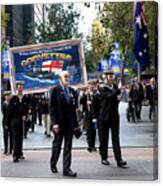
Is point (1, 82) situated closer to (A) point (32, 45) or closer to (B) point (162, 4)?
(A) point (32, 45)

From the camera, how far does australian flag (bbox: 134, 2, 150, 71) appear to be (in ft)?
20.1

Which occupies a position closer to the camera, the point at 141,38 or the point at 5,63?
the point at 141,38

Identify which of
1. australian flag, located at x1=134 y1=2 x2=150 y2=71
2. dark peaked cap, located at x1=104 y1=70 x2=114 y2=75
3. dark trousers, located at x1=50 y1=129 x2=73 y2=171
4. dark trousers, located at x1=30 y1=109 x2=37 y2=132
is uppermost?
australian flag, located at x1=134 y1=2 x2=150 y2=71

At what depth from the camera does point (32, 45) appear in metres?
6.39

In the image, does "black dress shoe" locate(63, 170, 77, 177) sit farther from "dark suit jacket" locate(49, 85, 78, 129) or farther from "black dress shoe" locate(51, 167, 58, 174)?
"dark suit jacket" locate(49, 85, 78, 129)

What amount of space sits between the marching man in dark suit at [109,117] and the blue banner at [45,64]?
258mm

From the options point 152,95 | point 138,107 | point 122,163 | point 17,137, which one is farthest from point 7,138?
point 152,95

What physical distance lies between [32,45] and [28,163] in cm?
113

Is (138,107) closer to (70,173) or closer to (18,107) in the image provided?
(70,173)

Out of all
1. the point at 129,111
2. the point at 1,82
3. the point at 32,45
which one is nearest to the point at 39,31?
the point at 32,45

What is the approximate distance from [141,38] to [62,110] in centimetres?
99

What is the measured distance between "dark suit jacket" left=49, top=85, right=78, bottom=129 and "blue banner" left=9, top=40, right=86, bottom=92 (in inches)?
4.6

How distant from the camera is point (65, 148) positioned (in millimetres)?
6297

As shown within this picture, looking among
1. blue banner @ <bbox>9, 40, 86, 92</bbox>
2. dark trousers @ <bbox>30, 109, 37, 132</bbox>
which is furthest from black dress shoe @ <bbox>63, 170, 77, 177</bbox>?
blue banner @ <bbox>9, 40, 86, 92</bbox>
